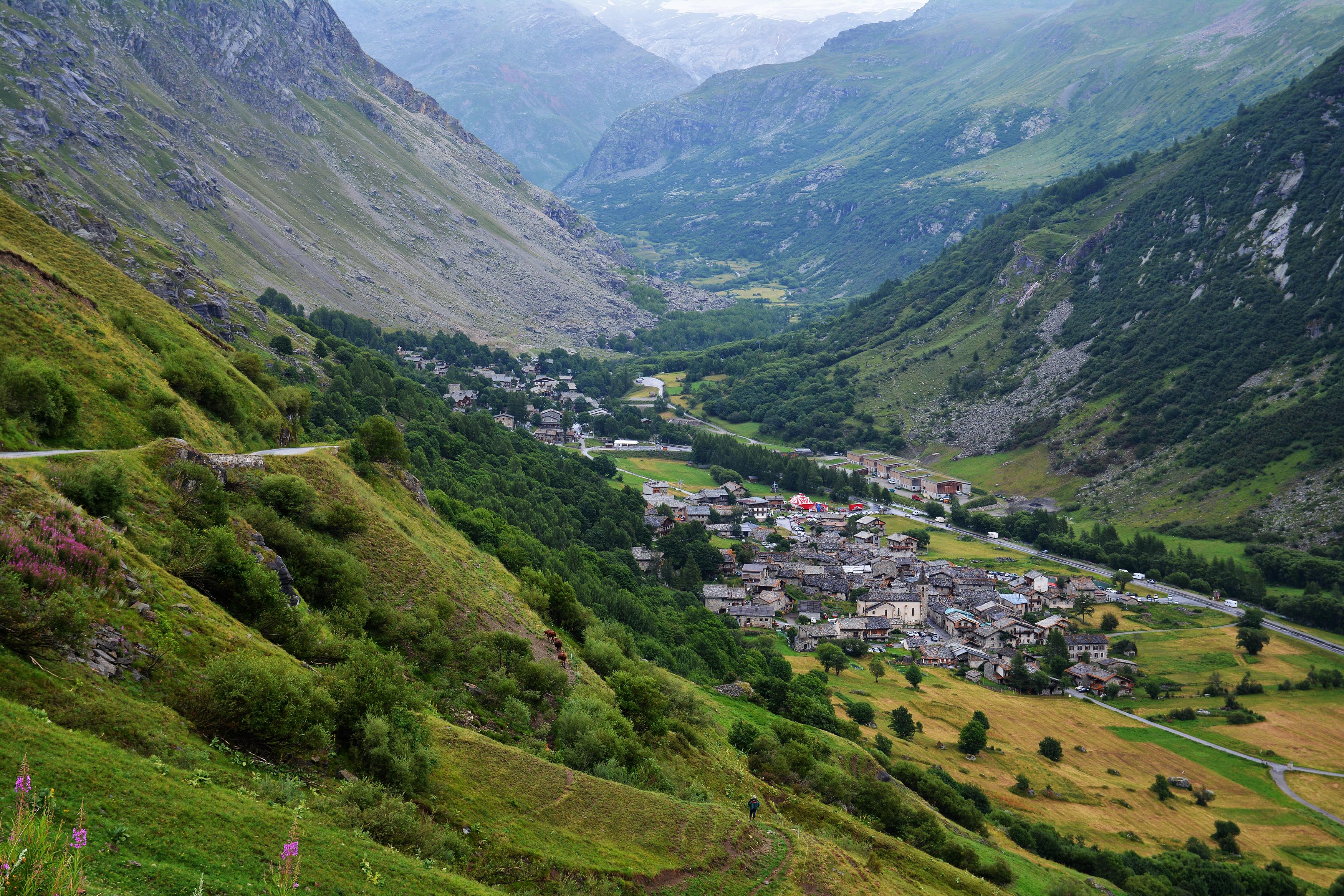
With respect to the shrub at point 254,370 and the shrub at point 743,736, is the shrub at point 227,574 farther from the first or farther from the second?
the shrub at point 743,736

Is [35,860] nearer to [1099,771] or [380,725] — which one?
[380,725]

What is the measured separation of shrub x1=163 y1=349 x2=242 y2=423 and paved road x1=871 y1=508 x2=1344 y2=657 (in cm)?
10895

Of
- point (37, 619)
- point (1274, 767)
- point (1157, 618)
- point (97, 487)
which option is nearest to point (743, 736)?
point (97, 487)

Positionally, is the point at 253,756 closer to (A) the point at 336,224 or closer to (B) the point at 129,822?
(B) the point at 129,822

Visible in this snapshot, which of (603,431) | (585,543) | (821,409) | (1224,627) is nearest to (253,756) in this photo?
(585,543)

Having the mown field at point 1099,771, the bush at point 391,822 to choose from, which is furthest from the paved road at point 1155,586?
the bush at point 391,822

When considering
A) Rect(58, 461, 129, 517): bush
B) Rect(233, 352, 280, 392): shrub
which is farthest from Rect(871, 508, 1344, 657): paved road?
Rect(58, 461, 129, 517): bush

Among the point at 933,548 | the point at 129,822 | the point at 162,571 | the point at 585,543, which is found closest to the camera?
the point at 129,822

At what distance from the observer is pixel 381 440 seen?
139 ft

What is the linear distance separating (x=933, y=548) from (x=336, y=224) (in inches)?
6185

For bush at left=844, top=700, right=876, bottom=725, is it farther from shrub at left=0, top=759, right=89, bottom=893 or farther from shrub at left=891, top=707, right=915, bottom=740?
shrub at left=0, top=759, right=89, bottom=893

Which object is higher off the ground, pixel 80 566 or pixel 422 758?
pixel 80 566

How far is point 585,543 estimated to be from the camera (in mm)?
93188

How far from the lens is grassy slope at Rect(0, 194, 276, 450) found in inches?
1162
